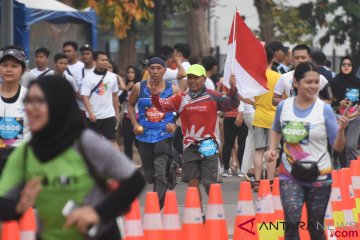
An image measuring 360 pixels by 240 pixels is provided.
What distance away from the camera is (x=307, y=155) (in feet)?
32.0

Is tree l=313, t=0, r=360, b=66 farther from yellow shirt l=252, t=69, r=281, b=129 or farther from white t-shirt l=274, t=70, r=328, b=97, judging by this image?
white t-shirt l=274, t=70, r=328, b=97

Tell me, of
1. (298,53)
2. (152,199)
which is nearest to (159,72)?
(298,53)

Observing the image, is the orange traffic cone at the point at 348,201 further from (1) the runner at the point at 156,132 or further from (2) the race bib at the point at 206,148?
(1) the runner at the point at 156,132

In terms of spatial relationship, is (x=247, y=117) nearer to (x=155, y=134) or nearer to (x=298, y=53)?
(x=298, y=53)

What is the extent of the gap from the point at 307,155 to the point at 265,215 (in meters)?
1.55

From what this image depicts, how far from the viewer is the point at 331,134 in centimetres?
973

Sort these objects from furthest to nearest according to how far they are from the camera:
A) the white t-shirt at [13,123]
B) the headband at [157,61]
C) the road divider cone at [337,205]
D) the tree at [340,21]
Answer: the tree at [340,21] → the headband at [157,61] → the road divider cone at [337,205] → the white t-shirt at [13,123]

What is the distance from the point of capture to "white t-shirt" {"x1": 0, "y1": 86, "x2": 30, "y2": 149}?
1020 cm

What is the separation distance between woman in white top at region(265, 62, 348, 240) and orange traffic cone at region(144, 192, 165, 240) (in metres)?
1.10

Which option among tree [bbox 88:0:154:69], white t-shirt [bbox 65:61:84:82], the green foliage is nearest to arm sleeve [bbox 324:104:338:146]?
white t-shirt [bbox 65:61:84:82]

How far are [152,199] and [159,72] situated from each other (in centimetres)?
360

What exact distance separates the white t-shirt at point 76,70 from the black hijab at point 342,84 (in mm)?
3732

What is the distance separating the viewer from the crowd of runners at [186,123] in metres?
6.06

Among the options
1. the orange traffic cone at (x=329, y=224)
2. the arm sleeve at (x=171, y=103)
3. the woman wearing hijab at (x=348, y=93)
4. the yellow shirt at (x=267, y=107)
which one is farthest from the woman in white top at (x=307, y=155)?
the woman wearing hijab at (x=348, y=93)
